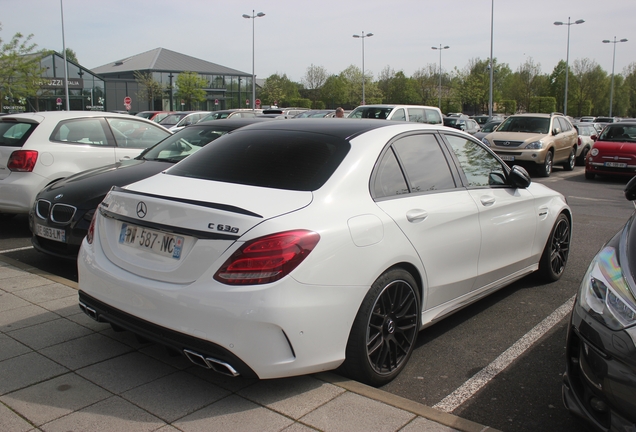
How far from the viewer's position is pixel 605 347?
2.56m

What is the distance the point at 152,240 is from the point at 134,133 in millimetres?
5768

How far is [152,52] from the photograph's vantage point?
74.4 metres

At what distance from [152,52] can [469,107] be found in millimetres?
40728

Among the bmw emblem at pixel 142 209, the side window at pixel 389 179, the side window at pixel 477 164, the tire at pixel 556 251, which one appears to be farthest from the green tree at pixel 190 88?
the bmw emblem at pixel 142 209

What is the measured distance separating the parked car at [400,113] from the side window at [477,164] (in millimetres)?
11533

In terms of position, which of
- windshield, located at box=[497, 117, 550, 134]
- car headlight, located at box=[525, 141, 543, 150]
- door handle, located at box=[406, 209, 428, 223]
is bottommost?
door handle, located at box=[406, 209, 428, 223]

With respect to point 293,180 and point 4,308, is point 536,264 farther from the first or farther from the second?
point 4,308

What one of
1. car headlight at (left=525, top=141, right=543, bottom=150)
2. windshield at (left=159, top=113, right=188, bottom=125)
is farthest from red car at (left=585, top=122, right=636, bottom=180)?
windshield at (left=159, top=113, right=188, bottom=125)

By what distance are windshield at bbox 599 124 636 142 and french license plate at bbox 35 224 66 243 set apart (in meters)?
15.4

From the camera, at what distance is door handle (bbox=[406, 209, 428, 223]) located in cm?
377

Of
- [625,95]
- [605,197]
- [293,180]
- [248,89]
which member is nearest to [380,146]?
[293,180]

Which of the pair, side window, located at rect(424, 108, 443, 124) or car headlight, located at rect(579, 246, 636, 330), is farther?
side window, located at rect(424, 108, 443, 124)

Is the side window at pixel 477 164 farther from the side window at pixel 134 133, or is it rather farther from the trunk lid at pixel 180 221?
the side window at pixel 134 133

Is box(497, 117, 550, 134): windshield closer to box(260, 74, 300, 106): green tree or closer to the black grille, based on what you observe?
the black grille
